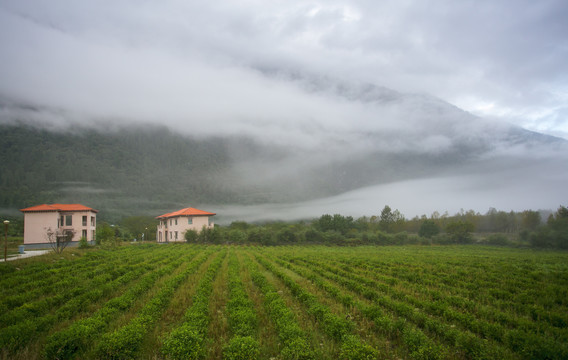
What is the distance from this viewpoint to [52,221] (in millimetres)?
51625

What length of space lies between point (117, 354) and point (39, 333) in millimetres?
4067

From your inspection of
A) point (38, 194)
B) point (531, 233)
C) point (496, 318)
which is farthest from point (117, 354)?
point (38, 194)

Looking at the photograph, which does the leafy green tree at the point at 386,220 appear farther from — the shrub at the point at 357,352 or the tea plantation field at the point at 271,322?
the shrub at the point at 357,352

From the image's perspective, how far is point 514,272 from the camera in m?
21.4

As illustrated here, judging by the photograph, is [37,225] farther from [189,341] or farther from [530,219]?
[530,219]

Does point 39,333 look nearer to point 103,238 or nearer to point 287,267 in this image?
point 287,267

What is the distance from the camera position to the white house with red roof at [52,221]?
50.5 metres

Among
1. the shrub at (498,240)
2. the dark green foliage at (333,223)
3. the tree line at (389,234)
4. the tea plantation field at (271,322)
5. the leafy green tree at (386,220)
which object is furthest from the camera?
the leafy green tree at (386,220)

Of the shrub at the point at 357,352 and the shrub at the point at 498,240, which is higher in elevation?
the shrub at the point at 357,352

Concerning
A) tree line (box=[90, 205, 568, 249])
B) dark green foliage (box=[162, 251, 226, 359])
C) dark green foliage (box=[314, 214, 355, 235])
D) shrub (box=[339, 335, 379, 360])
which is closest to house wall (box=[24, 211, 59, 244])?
tree line (box=[90, 205, 568, 249])

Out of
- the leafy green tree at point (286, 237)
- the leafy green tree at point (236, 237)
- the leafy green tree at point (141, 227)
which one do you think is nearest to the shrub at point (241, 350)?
the leafy green tree at point (236, 237)

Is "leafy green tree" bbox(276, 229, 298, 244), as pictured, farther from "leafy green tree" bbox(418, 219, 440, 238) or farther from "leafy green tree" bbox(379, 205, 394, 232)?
"leafy green tree" bbox(379, 205, 394, 232)

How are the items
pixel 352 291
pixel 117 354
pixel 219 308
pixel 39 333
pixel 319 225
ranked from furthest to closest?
pixel 319 225 < pixel 352 291 < pixel 219 308 < pixel 39 333 < pixel 117 354

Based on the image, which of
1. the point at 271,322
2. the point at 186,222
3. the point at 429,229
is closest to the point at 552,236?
the point at 429,229
